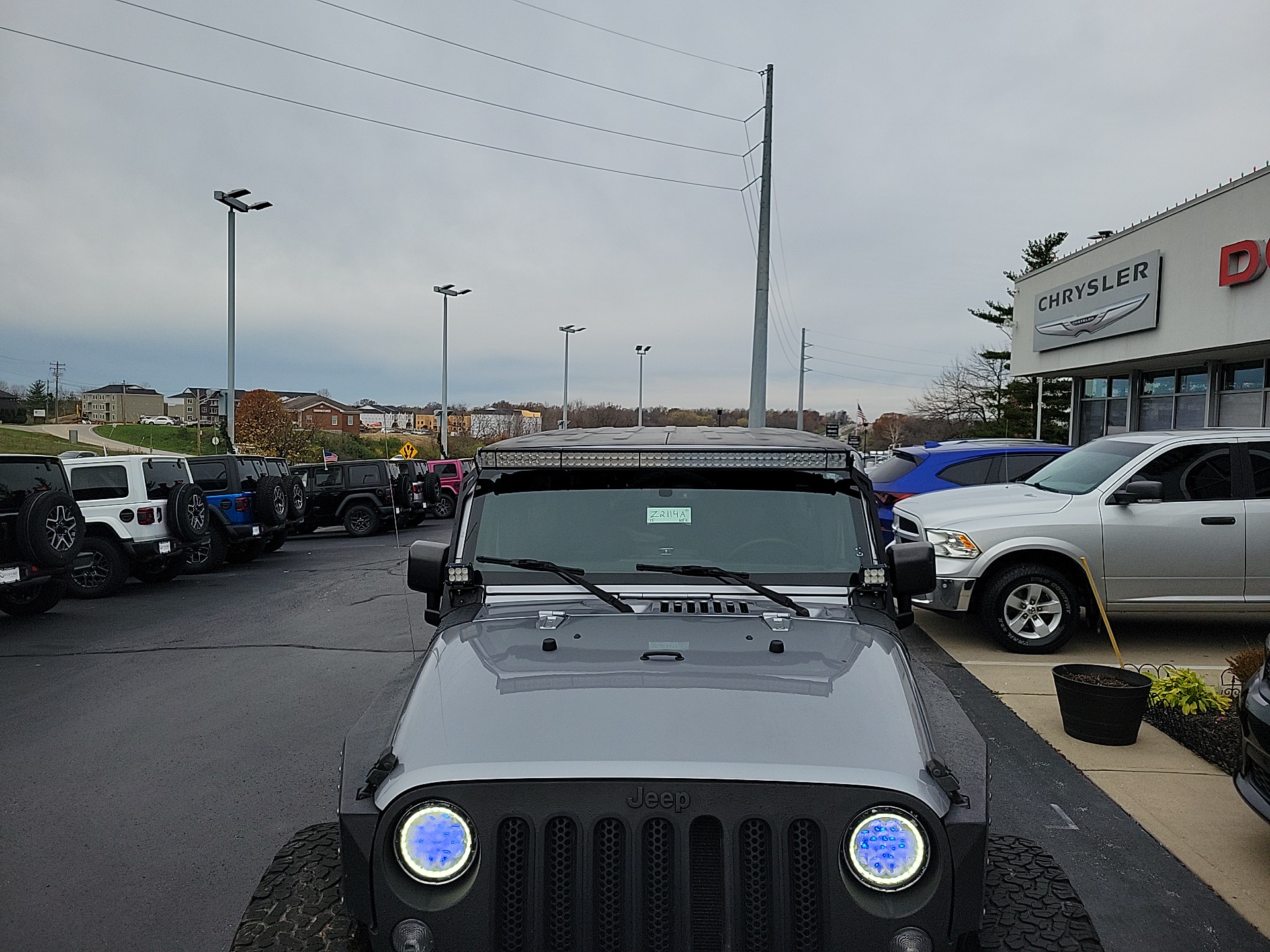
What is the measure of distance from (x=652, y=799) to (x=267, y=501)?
1528cm

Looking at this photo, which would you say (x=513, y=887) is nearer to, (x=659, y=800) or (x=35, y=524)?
(x=659, y=800)

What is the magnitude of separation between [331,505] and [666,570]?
67.5ft

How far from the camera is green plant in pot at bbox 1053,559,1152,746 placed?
536 centimetres

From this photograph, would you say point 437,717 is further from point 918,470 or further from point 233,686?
point 918,470

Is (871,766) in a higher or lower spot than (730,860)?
higher

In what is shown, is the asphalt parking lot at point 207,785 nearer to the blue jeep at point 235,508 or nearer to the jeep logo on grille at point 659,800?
the jeep logo on grille at point 659,800

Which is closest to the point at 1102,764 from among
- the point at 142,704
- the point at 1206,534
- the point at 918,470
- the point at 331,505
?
the point at 1206,534

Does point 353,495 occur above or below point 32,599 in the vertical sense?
above

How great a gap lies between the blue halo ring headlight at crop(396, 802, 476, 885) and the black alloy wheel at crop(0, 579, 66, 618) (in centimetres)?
1040

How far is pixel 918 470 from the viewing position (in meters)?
10.7

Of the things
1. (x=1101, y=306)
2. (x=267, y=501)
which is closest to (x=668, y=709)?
(x=267, y=501)

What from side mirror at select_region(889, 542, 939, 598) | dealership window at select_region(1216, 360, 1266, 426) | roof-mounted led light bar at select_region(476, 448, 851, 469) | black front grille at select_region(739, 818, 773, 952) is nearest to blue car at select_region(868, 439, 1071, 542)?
side mirror at select_region(889, 542, 939, 598)

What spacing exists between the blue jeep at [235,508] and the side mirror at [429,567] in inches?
500

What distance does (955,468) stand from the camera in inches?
421
